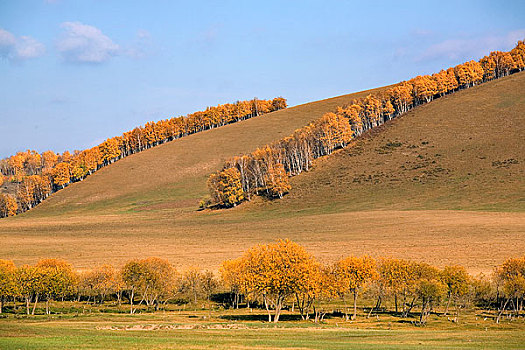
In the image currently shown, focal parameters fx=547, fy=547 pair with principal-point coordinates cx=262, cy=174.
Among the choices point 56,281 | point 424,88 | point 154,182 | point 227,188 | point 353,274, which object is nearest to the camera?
point 353,274

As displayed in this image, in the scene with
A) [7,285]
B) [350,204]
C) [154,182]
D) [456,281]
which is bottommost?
[456,281]

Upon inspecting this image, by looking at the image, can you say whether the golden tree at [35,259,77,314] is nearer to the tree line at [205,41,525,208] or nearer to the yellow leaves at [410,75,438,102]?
the tree line at [205,41,525,208]

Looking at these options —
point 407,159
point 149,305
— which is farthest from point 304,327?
point 407,159

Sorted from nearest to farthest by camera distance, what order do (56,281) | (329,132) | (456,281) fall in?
(456,281), (56,281), (329,132)

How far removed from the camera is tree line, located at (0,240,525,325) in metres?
53.0

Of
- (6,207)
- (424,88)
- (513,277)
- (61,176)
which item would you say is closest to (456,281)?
(513,277)

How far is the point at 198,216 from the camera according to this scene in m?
130

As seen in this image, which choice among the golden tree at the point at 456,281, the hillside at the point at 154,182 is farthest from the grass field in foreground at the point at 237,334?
the hillside at the point at 154,182

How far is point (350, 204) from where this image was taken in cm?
12119

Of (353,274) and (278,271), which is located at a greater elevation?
(278,271)

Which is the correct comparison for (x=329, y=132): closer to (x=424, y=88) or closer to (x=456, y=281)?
(x=424, y=88)

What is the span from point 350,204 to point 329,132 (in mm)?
39493

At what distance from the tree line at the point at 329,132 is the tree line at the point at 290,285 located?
71.4 meters

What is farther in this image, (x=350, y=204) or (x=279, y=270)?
(x=350, y=204)
